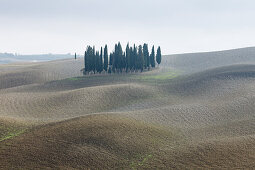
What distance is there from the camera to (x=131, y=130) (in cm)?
2883

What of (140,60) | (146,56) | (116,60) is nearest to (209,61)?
(146,56)

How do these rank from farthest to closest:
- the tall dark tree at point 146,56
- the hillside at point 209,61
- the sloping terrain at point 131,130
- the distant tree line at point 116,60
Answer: the hillside at point 209,61
the tall dark tree at point 146,56
the distant tree line at point 116,60
the sloping terrain at point 131,130

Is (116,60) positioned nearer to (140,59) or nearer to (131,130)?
(140,59)

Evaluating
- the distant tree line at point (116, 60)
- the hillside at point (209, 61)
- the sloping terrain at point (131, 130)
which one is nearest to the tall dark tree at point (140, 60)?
the distant tree line at point (116, 60)

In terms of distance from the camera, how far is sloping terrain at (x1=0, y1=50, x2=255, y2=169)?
21.6 metres

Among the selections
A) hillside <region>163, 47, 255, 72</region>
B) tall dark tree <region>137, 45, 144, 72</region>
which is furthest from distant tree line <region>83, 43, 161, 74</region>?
hillside <region>163, 47, 255, 72</region>

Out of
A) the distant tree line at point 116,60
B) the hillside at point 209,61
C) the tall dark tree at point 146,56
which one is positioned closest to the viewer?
the distant tree line at point 116,60

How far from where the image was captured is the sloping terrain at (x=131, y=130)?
21.6 metres

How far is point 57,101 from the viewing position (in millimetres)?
47156

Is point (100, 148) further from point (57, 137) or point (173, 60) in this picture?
point (173, 60)

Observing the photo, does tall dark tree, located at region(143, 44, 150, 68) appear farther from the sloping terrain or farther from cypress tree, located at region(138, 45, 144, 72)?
the sloping terrain

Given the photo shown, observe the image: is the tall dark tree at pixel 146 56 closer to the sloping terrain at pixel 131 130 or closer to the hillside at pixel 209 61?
the hillside at pixel 209 61

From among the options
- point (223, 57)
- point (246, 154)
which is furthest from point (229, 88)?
point (223, 57)

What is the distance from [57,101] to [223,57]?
11053 centimetres
